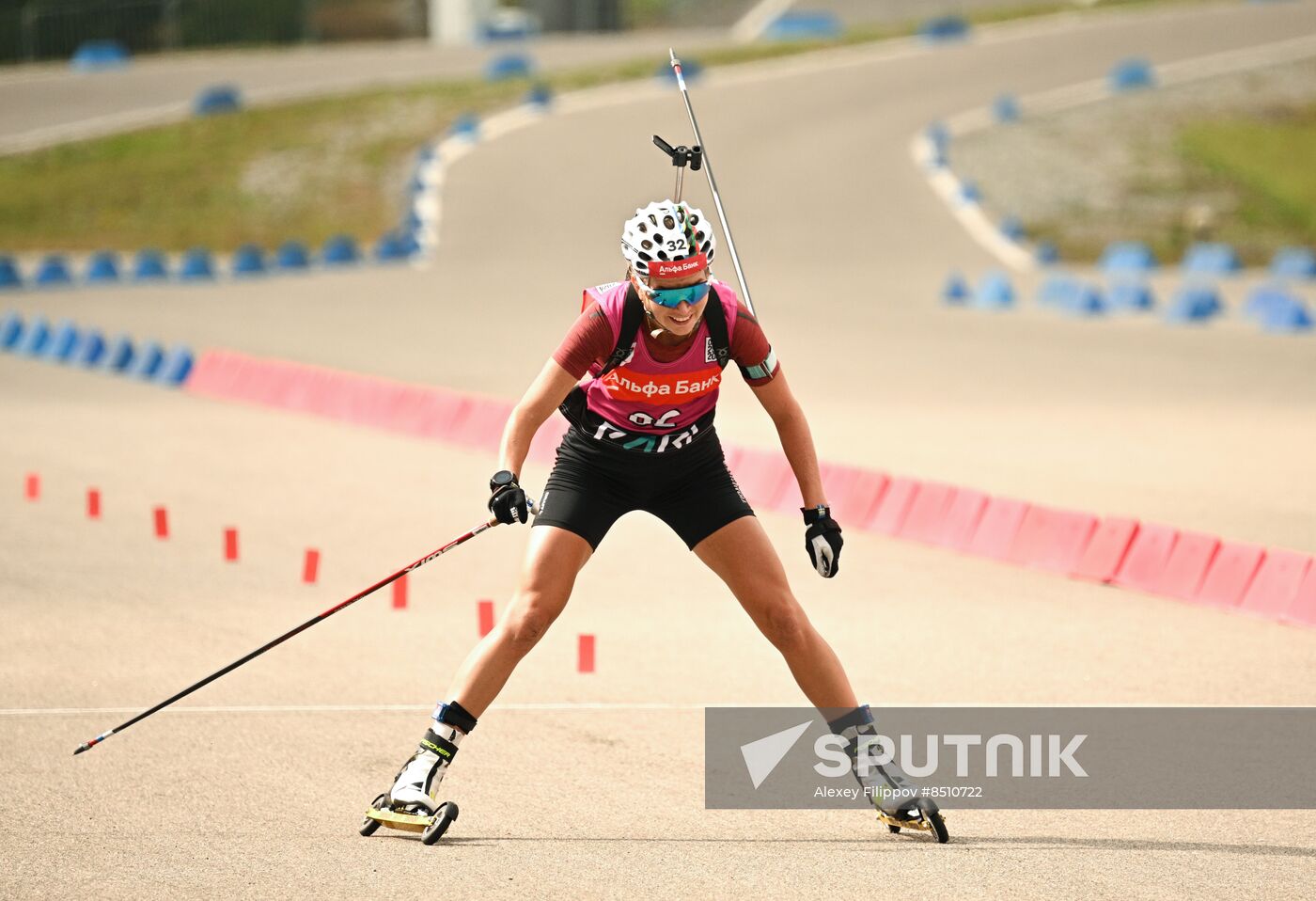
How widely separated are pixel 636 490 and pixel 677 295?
2.32ft

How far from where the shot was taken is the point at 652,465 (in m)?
6.50

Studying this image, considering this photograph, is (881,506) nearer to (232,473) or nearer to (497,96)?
(232,473)

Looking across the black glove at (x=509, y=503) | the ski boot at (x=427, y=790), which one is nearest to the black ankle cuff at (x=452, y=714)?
the ski boot at (x=427, y=790)

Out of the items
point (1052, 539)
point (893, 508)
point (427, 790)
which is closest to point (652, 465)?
point (427, 790)

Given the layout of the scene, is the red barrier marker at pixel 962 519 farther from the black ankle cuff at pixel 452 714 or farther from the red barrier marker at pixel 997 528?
the black ankle cuff at pixel 452 714

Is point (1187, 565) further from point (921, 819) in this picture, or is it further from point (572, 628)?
point (921, 819)

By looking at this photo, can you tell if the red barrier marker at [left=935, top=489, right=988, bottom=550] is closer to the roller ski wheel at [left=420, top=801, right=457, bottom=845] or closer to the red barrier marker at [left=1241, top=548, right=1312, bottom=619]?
the red barrier marker at [left=1241, top=548, right=1312, bottom=619]

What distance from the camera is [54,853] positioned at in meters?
6.12

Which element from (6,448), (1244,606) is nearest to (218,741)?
(1244,606)

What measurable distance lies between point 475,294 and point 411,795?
2149 cm

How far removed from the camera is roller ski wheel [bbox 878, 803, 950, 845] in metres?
6.23

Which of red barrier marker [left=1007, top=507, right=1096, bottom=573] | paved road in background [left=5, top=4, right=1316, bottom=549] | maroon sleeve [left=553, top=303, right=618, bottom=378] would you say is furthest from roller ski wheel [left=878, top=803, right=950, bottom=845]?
paved road in background [left=5, top=4, right=1316, bottom=549]

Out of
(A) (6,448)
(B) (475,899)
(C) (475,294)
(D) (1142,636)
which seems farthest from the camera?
(C) (475,294)

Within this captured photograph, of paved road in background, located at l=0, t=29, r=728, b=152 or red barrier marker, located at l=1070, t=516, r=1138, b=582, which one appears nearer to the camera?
red barrier marker, located at l=1070, t=516, r=1138, b=582
